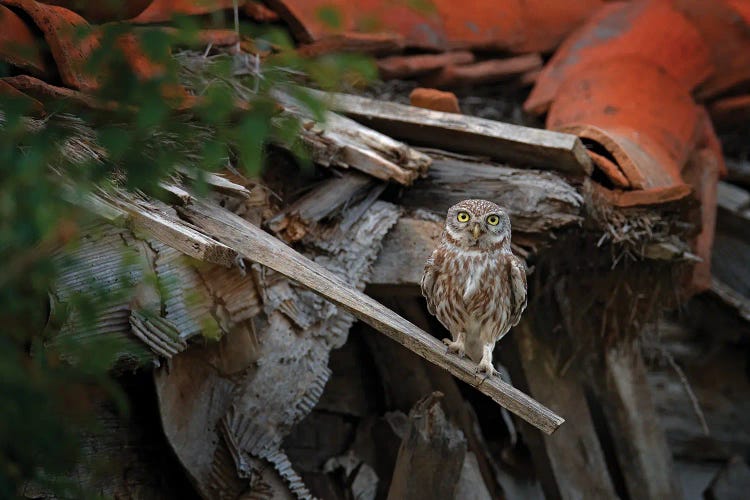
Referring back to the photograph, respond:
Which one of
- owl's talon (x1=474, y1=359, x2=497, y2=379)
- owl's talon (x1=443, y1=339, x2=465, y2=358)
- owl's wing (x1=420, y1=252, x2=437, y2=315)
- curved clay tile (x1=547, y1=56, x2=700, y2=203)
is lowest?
owl's talon (x1=443, y1=339, x2=465, y2=358)

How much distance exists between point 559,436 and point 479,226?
6.69 feet

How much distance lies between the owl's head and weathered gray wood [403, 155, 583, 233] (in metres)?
0.56

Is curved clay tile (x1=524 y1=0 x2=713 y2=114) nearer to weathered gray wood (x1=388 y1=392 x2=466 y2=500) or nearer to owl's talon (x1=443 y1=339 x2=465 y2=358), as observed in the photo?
owl's talon (x1=443 y1=339 x2=465 y2=358)

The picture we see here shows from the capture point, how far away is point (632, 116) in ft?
18.2

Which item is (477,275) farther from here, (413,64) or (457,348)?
(413,64)

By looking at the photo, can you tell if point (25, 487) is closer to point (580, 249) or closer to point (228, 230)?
point (228, 230)

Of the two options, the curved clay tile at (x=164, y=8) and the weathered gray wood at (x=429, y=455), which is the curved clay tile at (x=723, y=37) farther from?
the weathered gray wood at (x=429, y=455)

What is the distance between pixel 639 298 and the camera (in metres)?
5.25

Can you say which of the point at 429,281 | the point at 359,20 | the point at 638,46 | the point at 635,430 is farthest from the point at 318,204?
the point at 638,46

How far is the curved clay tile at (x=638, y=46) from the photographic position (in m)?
6.07

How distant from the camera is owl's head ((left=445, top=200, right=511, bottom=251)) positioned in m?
3.89

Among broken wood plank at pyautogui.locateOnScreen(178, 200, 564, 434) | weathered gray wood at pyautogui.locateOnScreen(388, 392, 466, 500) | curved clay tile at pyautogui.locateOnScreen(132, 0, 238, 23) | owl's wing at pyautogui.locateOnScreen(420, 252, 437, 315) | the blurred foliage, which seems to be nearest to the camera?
the blurred foliage

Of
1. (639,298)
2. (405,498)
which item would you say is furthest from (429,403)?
(639,298)

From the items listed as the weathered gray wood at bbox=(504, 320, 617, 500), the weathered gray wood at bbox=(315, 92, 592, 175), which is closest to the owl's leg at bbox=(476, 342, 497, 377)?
the weathered gray wood at bbox=(315, 92, 592, 175)
